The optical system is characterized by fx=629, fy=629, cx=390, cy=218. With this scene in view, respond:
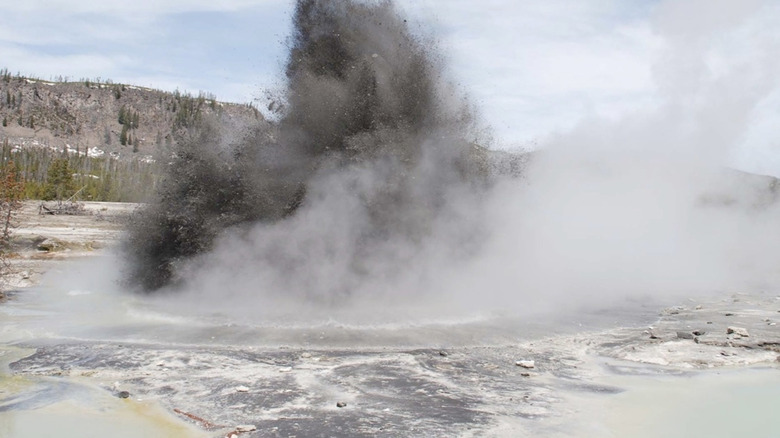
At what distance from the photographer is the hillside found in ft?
432

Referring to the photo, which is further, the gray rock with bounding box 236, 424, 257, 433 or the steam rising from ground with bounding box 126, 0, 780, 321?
the steam rising from ground with bounding box 126, 0, 780, 321

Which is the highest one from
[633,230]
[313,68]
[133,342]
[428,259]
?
[313,68]

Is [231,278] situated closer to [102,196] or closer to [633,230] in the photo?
[633,230]

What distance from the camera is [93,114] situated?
14125 cm

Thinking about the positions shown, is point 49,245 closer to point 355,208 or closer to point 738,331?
point 355,208

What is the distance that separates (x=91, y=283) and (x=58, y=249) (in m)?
8.62

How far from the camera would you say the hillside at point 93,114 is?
432 feet

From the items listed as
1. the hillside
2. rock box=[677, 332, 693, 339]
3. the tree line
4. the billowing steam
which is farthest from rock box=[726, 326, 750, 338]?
the hillside

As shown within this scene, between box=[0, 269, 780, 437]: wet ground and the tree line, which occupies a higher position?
the tree line

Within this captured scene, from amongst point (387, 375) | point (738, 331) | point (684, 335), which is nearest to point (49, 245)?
point (387, 375)

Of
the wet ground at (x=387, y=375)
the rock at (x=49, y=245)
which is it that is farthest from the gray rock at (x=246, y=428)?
the rock at (x=49, y=245)

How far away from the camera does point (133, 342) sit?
11.6 meters

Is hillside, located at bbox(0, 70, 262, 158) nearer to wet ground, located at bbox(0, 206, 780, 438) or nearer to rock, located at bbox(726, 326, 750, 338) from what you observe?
wet ground, located at bbox(0, 206, 780, 438)

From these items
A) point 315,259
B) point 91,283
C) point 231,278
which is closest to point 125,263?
point 91,283
